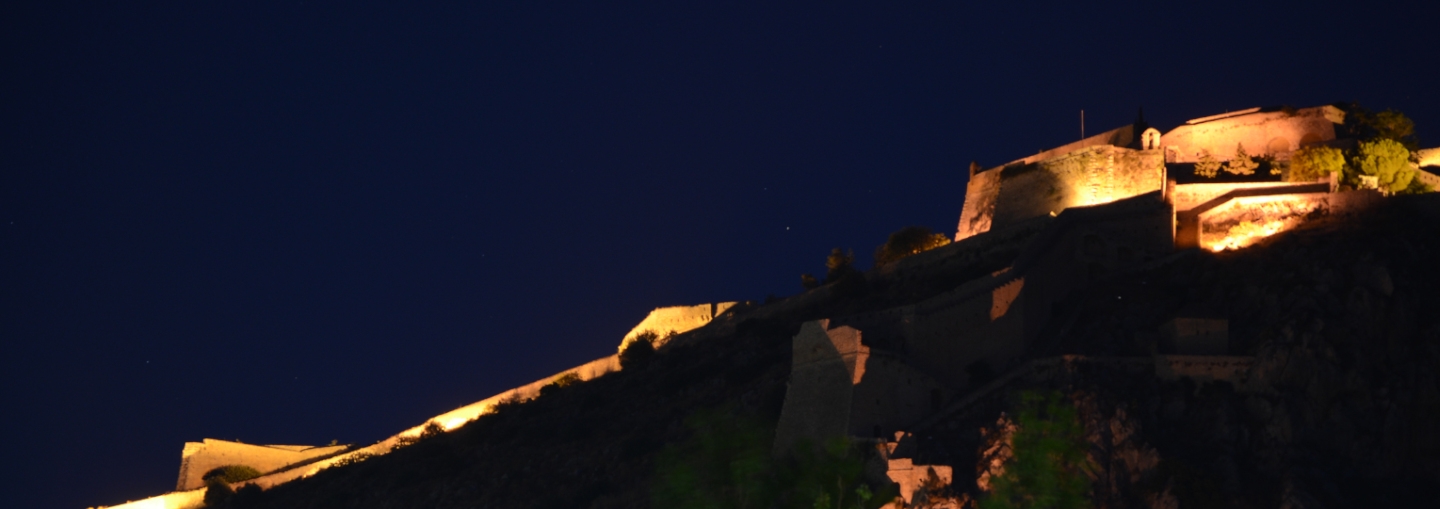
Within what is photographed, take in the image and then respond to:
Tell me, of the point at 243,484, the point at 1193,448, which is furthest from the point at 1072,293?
the point at 243,484

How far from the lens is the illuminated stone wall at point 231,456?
266 feet

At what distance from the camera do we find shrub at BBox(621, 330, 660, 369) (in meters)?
71.8

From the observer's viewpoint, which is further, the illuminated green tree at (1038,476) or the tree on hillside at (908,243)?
the tree on hillside at (908,243)

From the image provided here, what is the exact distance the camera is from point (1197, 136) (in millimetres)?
64875

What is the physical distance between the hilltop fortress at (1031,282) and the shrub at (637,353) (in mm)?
1909

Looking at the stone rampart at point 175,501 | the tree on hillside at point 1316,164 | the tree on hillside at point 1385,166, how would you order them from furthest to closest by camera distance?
the stone rampart at point 175,501
the tree on hillside at point 1316,164
the tree on hillside at point 1385,166

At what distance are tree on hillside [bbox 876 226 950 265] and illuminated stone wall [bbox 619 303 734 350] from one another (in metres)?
11.2

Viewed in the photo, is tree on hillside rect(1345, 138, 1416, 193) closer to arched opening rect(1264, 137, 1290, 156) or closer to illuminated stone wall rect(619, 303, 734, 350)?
arched opening rect(1264, 137, 1290, 156)

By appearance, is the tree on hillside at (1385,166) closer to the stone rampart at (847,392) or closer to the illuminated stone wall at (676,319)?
Answer: the stone rampart at (847,392)

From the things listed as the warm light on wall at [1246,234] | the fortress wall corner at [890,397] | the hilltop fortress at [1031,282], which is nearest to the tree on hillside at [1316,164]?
the hilltop fortress at [1031,282]

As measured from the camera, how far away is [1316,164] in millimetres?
58062

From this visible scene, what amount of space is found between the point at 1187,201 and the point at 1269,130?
28.8ft

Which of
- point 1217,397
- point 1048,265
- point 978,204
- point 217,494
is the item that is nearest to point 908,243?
point 978,204

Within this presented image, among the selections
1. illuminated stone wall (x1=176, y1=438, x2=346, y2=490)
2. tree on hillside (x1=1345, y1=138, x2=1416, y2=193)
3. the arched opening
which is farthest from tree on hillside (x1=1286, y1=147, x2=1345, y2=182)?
illuminated stone wall (x1=176, y1=438, x2=346, y2=490)
